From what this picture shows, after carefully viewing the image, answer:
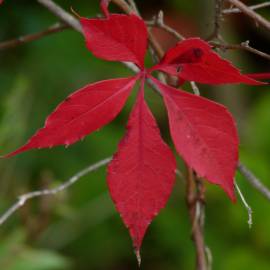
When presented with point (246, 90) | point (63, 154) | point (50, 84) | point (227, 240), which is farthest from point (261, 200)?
point (246, 90)

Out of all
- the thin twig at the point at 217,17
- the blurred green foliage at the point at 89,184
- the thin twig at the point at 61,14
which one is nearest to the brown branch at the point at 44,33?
the thin twig at the point at 61,14

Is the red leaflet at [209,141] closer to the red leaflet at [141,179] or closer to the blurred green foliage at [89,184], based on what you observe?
the red leaflet at [141,179]

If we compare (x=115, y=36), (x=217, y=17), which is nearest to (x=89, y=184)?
(x=217, y=17)

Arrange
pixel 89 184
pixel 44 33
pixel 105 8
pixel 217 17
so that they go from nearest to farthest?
1. pixel 105 8
2. pixel 217 17
3. pixel 44 33
4. pixel 89 184

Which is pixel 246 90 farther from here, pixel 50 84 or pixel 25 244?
pixel 25 244

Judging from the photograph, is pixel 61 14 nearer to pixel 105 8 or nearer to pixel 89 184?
pixel 105 8

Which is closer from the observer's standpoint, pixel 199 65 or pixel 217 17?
pixel 199 65

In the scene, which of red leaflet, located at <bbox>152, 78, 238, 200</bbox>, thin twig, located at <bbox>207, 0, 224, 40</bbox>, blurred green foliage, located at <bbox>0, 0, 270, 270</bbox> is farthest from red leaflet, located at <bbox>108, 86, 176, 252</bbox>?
blurred green foliage, located at <bbox>0, 0, 270, 270</bbox>
